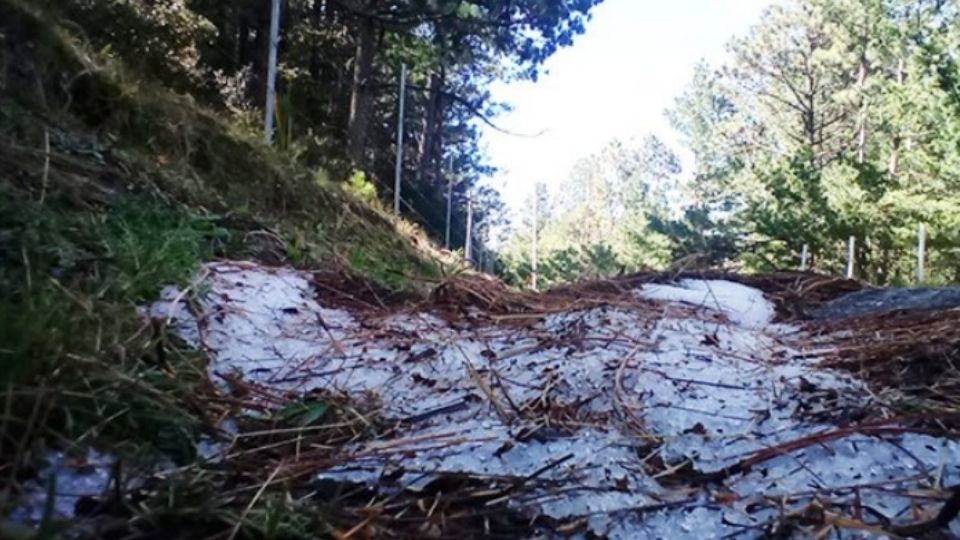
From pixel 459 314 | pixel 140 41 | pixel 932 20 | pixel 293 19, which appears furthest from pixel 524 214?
pixel 459 314

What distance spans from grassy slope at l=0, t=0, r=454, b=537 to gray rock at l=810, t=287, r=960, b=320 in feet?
5.18

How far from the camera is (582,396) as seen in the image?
142 cm

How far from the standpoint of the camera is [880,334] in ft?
5.92

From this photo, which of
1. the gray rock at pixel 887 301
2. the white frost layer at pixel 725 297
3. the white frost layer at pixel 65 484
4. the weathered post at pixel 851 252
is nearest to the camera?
the white frost layer at pixel 65 484

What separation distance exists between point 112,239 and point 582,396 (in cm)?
124

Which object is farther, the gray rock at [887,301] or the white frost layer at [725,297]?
the white frost layer at [725,297]

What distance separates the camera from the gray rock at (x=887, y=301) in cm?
219

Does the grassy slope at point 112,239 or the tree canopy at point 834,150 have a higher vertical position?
the tree canopy at point 834,150

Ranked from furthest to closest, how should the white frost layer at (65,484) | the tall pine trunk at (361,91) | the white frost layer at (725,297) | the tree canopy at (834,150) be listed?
the tree canopy at (834,150) → the tall pine trunk at (361,91) → the white frost layer at (725,297) → the white frost layer at (65,484)

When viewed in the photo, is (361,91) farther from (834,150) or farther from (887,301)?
(834,150)

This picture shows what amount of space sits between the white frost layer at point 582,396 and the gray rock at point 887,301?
1.33ft

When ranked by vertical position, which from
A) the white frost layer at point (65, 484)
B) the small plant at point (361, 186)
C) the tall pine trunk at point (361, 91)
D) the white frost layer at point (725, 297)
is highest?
the tall pine trunk at point (361, 91)

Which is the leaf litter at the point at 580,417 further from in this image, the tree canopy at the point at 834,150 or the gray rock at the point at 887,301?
the tree canopy at the point at 834,150

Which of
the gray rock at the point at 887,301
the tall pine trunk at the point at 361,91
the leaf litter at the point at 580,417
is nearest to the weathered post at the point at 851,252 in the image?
the tall pine trunk at the point at 361,91
